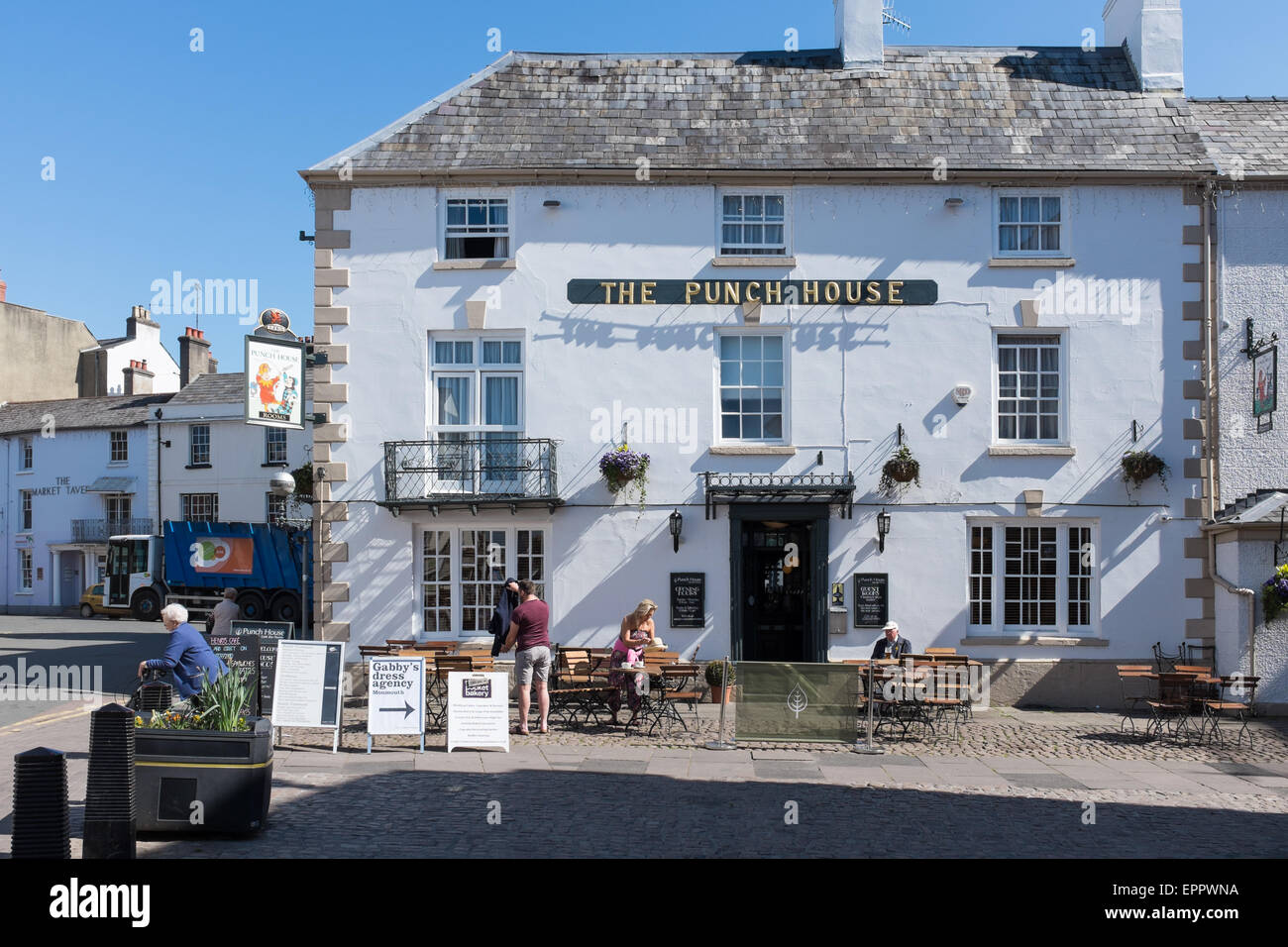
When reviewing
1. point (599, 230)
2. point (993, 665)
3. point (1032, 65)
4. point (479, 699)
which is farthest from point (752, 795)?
point (1032, 65)

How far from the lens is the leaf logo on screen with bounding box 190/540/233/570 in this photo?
3203 cm

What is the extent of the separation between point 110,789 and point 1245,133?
18.6m

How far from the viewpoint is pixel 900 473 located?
16.0 metres

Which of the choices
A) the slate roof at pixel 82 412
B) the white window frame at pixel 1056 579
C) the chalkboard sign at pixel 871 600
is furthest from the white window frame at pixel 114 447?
the white window frame at pixel 1056 579

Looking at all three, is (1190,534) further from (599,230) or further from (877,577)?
(599,230)

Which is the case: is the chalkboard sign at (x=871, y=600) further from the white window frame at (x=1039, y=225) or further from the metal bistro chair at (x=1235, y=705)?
the white window frame at (x=1039, y=225)

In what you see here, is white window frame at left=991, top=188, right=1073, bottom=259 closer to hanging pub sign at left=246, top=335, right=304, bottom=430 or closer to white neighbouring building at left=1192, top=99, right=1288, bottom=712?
white neighbouring building at left=1192, top=99, right=1288, bottom=712

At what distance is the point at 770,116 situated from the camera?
56.5ft

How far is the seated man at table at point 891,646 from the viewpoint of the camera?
47.3 feet

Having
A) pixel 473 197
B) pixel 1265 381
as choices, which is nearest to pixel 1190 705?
pixel 1265 381

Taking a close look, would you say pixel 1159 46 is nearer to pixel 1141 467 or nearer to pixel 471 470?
pixel 1141 467

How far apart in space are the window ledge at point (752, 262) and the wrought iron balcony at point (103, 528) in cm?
3081

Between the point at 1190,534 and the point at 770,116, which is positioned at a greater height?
the point at 770,116

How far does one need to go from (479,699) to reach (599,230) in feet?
25.2
